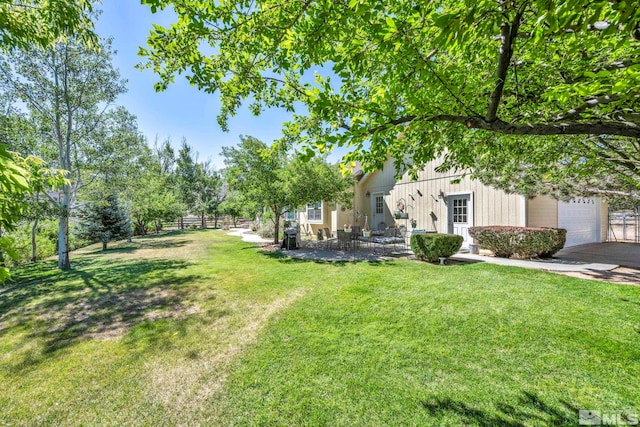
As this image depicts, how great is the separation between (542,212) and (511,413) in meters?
9.96

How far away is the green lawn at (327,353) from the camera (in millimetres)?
2523

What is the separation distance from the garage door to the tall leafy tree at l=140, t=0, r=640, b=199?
32.0 ft

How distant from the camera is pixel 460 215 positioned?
1141 centimetres

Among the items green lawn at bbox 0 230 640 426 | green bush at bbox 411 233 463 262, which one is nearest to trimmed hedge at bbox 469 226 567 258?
green bush at bbox 411 233 463 262

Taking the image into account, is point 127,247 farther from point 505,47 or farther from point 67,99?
point 505,47

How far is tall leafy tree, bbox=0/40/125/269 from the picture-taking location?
880 cm

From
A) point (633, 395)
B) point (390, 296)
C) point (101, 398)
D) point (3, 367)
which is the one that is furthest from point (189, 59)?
point (633, 395)

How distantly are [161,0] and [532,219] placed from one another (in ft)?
39.2

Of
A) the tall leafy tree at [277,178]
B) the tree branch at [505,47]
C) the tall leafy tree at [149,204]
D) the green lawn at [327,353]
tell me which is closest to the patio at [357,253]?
the tall leafy tree at [277,178]

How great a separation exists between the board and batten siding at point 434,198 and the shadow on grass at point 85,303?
6.96m

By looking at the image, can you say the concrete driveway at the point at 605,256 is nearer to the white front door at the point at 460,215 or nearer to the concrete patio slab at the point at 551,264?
the concrete patio slab at the point at 551,264

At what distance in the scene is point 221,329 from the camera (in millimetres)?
4273

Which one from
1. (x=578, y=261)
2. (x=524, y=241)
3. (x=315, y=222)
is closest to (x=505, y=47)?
(x=524, y=241)

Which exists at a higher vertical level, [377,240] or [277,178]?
[277,178]
